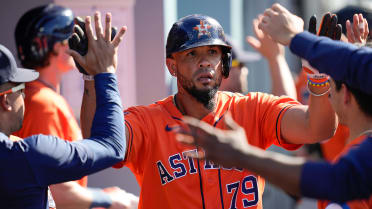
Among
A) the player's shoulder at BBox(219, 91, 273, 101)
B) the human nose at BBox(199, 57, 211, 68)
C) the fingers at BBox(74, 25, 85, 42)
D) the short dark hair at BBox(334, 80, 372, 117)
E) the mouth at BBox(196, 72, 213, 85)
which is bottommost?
the player's shoulder at BBox(219, 91, 273, 101)

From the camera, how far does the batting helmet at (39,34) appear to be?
464 cm

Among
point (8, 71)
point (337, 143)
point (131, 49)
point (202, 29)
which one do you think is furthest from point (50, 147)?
point (131, 49)

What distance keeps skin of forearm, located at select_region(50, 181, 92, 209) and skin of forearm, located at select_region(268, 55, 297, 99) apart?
170 centimetres

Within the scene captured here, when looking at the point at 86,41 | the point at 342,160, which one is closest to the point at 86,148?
the point at 86,41

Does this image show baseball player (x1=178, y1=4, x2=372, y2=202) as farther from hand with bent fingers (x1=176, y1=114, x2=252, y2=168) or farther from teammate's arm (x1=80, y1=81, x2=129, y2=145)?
teammate's arm (x1=80, y1=81, x2=129, y2=145)

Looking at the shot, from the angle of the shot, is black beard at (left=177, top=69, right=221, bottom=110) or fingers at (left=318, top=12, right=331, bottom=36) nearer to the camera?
fingers at (left=318, top=12, right=331, bottom=36)

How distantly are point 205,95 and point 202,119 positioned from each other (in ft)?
0.51

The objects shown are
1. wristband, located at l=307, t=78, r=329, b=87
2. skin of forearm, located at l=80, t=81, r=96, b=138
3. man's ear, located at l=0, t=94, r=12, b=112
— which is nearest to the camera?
man's ear, located at l=0, t=94, r=12, b=112

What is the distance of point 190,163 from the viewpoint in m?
3.22

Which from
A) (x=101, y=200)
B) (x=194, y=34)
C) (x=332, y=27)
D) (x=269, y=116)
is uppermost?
(x=332, y=27)

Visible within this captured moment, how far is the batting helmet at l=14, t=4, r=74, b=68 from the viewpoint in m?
4.64

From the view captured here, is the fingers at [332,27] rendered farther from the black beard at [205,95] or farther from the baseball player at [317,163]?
the black beard at [205,95]

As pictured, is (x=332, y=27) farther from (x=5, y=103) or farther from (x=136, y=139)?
(x=5, y=103)

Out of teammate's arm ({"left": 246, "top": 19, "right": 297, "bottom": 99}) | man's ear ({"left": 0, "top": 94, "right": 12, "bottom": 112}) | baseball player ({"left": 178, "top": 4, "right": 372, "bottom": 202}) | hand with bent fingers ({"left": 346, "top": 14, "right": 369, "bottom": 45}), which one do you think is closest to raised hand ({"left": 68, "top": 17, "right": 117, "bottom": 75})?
man's ear ({"left": 0, "top": 94, "right": 12, "bottom": 112})
